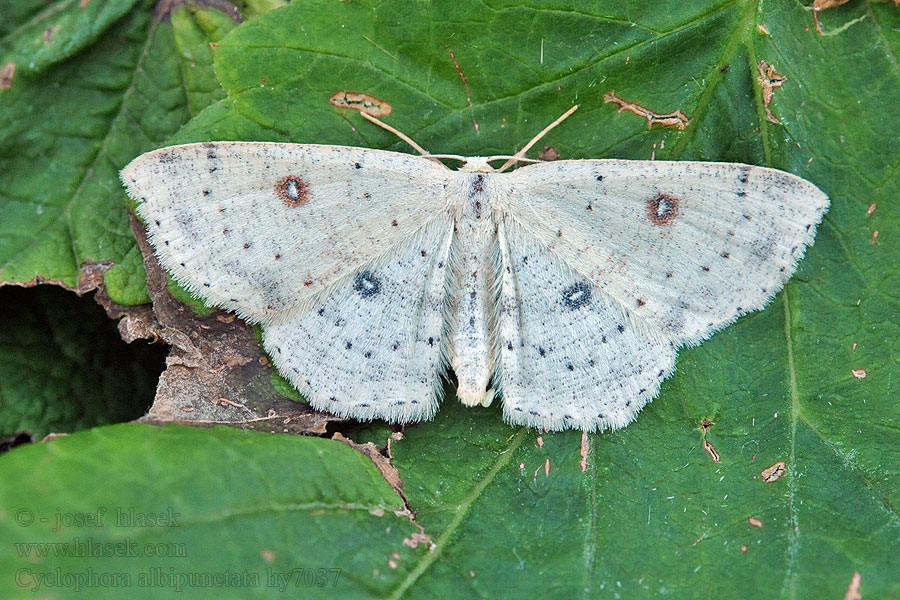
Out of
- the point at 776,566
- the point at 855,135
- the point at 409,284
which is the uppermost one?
the point at 855,135

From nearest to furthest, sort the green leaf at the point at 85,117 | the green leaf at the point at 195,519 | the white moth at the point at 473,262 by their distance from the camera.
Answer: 1. the green leaf at the point at 195,519
2. the white moth at the point at 473,262
3. the green leaf at the point at 85,117

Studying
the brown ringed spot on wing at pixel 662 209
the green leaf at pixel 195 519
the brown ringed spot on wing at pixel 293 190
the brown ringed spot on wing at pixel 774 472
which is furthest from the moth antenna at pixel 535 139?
the brown ringed spot on wing at pixel 774 472

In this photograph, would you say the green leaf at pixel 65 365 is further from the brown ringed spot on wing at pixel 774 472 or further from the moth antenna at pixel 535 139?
the brown ringed spot on wing at pixel 774 472

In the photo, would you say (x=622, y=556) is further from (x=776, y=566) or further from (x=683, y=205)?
(x=683, y=205)

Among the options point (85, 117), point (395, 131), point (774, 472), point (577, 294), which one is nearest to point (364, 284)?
point (395, 131)

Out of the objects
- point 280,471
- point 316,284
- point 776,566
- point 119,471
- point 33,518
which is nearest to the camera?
point 33,518

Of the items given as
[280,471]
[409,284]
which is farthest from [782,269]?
[280,471]
